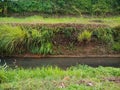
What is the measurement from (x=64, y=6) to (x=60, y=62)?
6.21 meters

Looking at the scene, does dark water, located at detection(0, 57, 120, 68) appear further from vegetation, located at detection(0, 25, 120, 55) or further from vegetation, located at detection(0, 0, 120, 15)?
vegetation, located at detection(0, 0, 120, 15)

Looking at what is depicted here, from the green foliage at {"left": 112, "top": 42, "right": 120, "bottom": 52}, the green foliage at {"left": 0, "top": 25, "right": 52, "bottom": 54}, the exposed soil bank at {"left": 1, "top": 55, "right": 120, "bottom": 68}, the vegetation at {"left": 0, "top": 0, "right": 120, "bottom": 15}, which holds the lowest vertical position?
the exposed soil bank at {"left": 1, "top": 55, "right": 120, "bottom": 68}

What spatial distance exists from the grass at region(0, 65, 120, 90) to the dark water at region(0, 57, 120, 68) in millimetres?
3360

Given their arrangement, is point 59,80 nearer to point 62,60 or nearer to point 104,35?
point 62,60

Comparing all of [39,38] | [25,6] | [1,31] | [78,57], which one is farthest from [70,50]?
[25,6]

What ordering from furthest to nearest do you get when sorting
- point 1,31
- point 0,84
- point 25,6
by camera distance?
point 25,6 < point 1,31 < point 0,84

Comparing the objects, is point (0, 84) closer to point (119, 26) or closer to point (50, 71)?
point (50, 71)

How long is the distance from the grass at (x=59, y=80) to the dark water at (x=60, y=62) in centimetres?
336

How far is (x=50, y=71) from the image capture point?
7.88m

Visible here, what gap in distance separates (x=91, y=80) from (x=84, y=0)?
1147 centimetres

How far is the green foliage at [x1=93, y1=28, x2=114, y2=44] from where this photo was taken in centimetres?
1347

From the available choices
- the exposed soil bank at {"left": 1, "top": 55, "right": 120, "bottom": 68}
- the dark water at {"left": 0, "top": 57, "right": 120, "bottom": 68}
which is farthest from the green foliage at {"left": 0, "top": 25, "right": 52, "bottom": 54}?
the dark water at {"left": 0, "top": 57, "right": 120, "bottom": 68}

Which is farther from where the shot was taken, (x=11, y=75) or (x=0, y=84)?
(x=11, y=75)

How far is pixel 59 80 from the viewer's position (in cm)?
684
